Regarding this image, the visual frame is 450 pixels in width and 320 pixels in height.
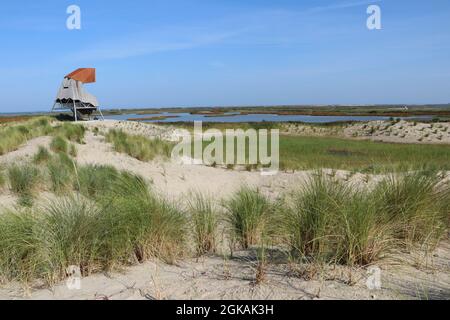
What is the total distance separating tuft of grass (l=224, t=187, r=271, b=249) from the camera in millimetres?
5188

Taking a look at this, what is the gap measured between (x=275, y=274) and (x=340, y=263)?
0.67m

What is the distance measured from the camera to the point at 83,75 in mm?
39188

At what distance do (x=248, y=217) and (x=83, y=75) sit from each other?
1474 inches

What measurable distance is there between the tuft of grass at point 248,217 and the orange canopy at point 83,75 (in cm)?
3579

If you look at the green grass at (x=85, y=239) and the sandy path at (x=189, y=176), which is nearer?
the green grass at (x=85, y=239)

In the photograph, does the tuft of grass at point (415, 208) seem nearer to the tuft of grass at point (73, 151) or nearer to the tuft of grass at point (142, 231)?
the tuft of grass at point (142, 231)

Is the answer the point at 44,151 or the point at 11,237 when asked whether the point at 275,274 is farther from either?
the point at 44,151

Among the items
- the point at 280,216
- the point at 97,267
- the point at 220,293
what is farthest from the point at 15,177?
the point at 220,293

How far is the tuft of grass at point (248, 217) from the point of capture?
519 centimetres

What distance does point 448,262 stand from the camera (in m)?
4.15

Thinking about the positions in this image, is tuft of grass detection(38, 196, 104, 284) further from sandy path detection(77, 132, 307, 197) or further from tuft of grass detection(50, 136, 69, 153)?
tuft of grass detection(50, 136, 69, 153)

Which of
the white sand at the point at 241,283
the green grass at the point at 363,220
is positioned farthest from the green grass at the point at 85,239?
the green grass at the point at 363,220

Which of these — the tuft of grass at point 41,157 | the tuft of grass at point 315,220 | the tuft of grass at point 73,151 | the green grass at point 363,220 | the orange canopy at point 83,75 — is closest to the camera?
the green grass at point 363,220

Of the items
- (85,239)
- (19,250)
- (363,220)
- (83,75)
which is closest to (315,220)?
(363,220)
